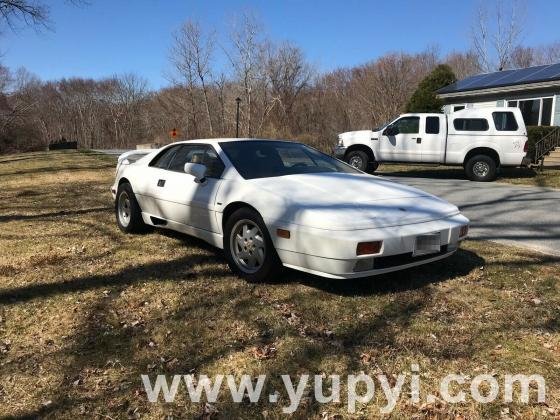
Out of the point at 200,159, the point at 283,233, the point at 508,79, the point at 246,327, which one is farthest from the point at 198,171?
the point at 508,79

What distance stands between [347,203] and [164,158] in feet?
9.24

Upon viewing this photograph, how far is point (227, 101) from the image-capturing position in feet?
156

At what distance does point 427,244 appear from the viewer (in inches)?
161

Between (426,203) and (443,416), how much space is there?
232 cm

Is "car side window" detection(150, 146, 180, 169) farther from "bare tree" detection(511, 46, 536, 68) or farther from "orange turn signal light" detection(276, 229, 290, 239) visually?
"bare tree" detection(511, 46, 536, 68)

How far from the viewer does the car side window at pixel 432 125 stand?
46.3 feet

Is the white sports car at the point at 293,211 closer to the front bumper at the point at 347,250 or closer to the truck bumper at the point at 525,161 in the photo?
the front bumper at the point at 347,250

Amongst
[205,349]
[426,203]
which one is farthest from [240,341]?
[426,203]

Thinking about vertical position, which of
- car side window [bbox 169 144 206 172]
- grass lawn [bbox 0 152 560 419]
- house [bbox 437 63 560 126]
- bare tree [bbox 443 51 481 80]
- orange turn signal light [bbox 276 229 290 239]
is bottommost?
grass lawn [bbox 0 152 560 419]

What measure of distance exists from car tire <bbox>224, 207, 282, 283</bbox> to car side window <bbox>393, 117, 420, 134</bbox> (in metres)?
10.8

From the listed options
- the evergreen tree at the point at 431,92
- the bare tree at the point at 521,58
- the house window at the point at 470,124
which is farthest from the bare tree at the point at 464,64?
the house window at the point at 470,124

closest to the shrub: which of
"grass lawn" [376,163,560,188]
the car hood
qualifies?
"grass lawn" [376,163,560,188]

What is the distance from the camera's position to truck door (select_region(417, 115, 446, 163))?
46.2ft

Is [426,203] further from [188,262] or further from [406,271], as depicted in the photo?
[188,262]
